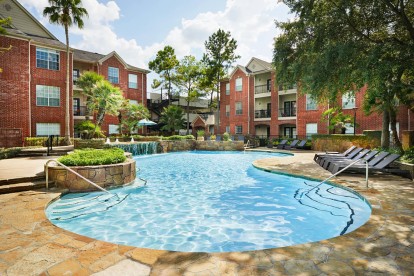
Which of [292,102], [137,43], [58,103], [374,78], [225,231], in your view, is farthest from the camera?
[292,102]

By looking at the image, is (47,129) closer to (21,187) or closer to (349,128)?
(21,187)

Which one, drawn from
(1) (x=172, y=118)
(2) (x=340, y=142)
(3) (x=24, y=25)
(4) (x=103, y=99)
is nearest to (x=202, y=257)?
(4) (x=103, y=99)

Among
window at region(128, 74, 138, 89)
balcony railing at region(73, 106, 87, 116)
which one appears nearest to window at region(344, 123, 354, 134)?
window at region(128, 74, 138, 89)

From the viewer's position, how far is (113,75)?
29.3 meters

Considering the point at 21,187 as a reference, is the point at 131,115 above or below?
above

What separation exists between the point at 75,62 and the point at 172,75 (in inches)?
578

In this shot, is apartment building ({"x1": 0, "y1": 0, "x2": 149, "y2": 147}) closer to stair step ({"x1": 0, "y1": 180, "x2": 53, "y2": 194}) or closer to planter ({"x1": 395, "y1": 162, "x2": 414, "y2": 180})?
stair step ({"x1": 0, "y1": 180, "x2": 53, "y2": 194})

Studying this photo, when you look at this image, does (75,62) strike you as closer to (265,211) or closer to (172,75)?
(172,75)

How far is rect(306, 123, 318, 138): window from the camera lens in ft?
86.1

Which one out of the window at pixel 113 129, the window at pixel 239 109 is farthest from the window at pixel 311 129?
the window at pixel 113 129

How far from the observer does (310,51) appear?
1173 centimetres

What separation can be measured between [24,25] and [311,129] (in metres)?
30.2

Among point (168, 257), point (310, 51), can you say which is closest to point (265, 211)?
point (168, 257)

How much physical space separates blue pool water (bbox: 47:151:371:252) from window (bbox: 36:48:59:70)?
20508mm
